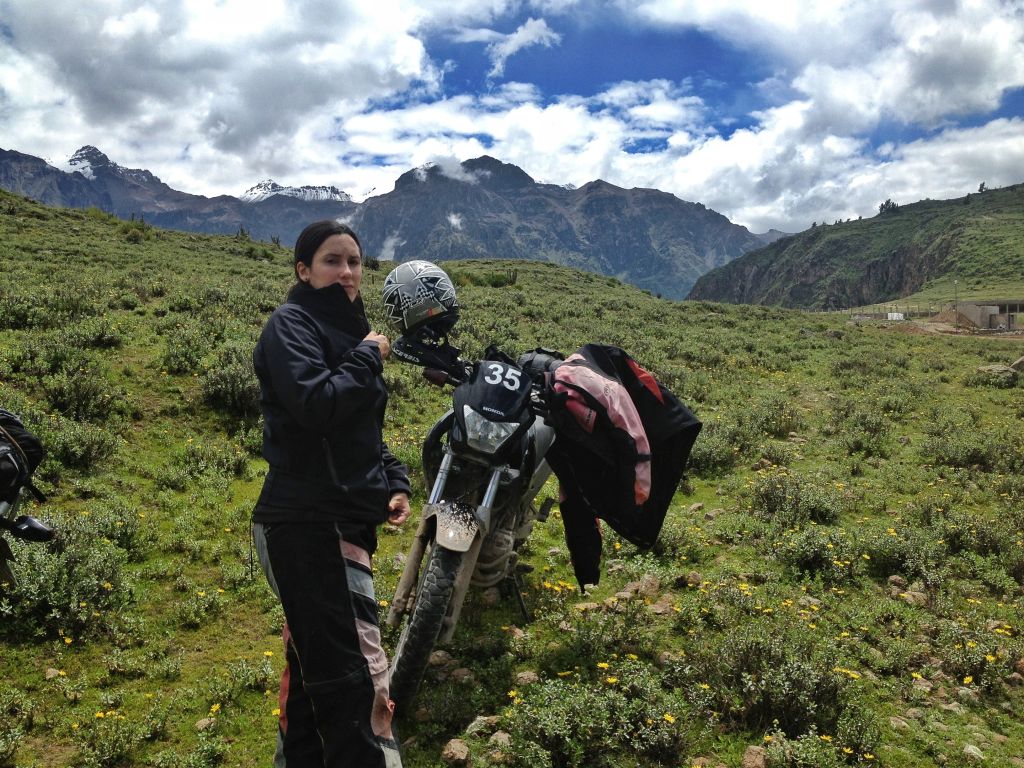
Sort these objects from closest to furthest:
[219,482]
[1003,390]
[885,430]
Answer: [219,482], [885,430], [1003,390]

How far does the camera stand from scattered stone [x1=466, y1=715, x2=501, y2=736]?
368 centimetres

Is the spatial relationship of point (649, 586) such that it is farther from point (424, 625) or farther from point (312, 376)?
point (312, 376)

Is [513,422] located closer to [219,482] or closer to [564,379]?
[564,379]

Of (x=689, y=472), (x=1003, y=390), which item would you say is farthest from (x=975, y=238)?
(x=689, y=472)

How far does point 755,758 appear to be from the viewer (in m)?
3.40

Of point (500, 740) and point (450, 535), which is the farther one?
point (450, 535)

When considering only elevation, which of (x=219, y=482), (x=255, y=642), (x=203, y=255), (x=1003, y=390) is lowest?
(x=255, y=642)

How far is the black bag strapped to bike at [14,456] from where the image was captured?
2.87m

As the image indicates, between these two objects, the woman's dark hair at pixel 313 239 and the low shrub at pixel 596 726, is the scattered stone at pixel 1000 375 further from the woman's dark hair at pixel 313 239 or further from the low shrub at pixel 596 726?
the woman's dark hair at pixel 313 239

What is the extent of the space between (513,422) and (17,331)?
33.3 feet

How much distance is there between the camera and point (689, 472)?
30.6 feet

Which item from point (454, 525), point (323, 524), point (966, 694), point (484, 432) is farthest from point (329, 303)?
point (966, 694)

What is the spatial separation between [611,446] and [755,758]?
195 cm

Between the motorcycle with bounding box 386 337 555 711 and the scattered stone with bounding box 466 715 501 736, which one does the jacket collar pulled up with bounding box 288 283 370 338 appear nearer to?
the motorcycle with bounding box 386 337 555 711
